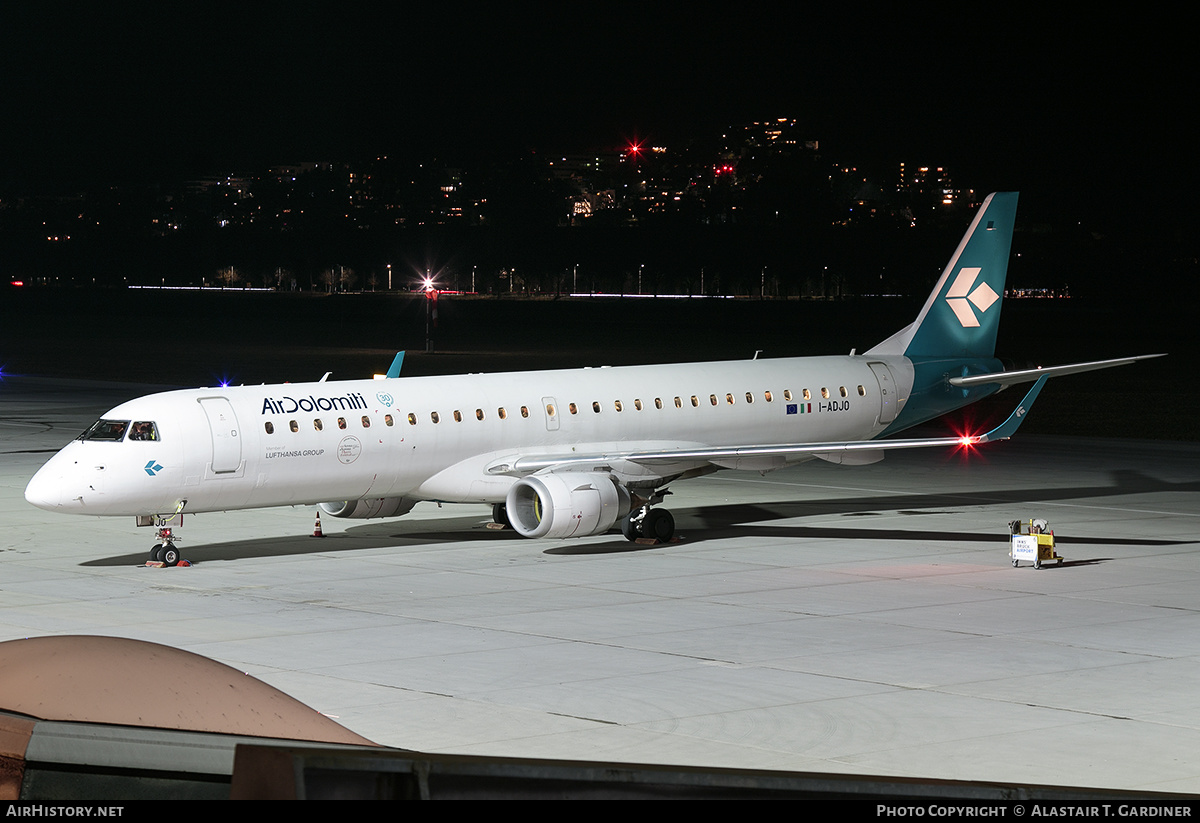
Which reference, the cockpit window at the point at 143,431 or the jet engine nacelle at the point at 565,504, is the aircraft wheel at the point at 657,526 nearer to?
the jet engine nacelle at the point at 565,504

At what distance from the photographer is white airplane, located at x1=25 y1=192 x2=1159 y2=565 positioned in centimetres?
2594

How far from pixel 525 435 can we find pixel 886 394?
9479 mm

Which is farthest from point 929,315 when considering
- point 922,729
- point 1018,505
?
point 922,729

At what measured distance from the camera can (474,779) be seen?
3.88m

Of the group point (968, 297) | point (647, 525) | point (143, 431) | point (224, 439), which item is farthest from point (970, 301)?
point (143, 431)

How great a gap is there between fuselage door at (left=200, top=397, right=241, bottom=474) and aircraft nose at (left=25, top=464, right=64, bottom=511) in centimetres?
257

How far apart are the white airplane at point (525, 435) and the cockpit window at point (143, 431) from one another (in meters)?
0.03

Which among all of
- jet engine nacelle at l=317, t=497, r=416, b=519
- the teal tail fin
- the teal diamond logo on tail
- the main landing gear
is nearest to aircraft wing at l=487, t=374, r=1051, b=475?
the main landing gear

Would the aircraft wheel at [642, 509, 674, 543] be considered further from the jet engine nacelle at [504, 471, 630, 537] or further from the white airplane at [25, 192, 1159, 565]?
the jet engine nacelle at [504, 471, 630, 537]

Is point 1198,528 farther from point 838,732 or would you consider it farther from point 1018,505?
point 838,732

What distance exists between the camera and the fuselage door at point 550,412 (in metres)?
30.1

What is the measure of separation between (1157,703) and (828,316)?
168 m

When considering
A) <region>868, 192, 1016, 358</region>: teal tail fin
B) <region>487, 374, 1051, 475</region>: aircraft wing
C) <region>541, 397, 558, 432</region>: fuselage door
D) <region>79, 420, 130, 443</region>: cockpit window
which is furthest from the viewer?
<region>868, 192, 1016, 358</region>: teal tail fin

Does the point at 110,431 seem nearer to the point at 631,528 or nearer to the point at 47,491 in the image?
the point at 47,491
